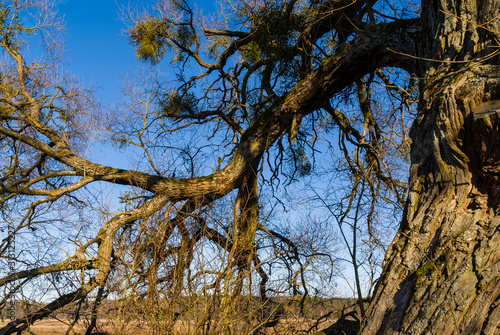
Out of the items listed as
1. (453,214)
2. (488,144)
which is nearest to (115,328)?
(453,214)

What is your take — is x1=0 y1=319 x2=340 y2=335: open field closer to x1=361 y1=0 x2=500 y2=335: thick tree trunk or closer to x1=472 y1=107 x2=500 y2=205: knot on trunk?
x1=361 y1=0 x2=500 y2=335: thick tree trunk

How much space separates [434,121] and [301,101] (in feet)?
8.22

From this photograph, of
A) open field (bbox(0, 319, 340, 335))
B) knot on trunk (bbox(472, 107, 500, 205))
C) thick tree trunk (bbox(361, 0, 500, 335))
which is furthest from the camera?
open field (bbox(0, 319, 340, 335))

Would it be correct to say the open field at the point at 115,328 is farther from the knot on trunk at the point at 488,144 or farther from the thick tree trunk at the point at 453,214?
the knot on trunk at the point at 488,144

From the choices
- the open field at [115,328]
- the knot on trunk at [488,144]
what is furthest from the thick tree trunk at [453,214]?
the open field at [115,328]

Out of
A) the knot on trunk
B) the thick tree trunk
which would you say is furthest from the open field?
the knot on trunk

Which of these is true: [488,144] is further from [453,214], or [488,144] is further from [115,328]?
[115,328]

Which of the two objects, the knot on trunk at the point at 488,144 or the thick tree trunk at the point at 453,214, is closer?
the thick tree trunk at the point at 453,214

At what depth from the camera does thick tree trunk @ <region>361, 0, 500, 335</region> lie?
2422 millimetres

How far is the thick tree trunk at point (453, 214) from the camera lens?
242 cm

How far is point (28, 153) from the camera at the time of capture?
668 cm

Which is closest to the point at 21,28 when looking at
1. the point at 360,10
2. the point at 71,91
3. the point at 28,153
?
the point at 71,91

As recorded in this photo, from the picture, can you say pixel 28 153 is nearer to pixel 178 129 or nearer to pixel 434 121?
pixel 178 129

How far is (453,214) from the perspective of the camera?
9.30ft
